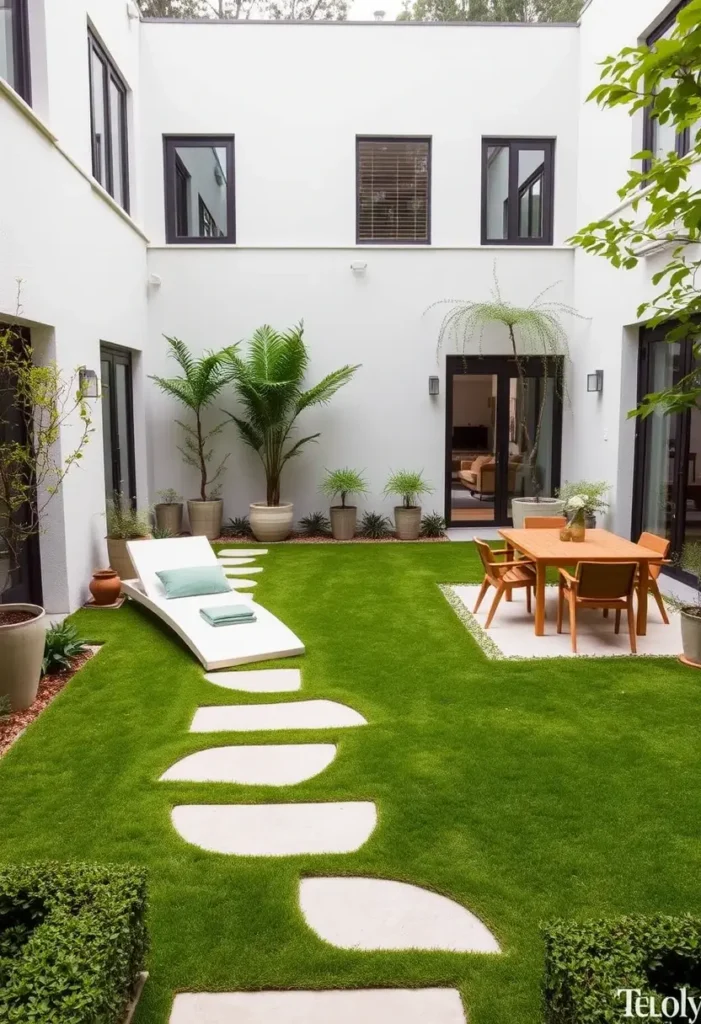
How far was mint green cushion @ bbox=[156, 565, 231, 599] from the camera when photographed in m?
7.29

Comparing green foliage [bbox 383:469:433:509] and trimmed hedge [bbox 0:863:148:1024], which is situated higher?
green foliage [bbox 383:469:433:509]

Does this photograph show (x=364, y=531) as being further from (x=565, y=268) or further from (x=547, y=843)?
(x=547, y=843)

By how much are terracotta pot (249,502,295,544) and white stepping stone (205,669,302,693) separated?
5.49m

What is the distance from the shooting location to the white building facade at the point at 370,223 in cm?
1146

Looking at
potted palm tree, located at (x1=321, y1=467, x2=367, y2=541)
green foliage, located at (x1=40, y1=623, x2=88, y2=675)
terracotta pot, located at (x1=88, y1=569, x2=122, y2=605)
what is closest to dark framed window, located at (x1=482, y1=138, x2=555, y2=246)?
potted palm tree, located at (x1=321, y1=467, x2=367, y2=541)

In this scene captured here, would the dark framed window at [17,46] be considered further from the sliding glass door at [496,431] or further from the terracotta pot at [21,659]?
the sliding glass door at [496,431]

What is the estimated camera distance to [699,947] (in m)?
2.07

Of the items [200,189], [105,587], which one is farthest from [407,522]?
[200,189]

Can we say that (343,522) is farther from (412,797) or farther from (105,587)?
(412,797)

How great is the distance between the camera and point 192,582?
7348mm

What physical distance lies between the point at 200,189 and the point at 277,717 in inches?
372

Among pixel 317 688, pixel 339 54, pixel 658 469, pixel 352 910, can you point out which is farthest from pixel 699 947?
pixel 339 54

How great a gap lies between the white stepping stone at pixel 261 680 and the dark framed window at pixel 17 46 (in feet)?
16.7

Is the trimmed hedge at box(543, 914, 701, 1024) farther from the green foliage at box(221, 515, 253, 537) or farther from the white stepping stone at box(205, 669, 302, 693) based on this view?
the green foliage at box(221, 515, 253, 537)
